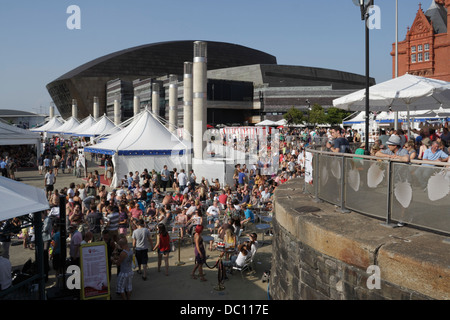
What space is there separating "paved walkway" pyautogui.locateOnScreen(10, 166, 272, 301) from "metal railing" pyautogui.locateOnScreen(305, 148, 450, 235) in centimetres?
295

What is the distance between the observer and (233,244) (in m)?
8.81

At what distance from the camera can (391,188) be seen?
4.82 meters

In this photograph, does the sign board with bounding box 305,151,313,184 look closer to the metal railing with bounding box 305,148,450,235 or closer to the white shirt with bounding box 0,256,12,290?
the metal railing with bounding box 305,148,450,235

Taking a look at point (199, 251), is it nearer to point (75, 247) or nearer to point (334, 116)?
point (75, 247)

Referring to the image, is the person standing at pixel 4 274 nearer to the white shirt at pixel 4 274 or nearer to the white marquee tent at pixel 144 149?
the white shirt at pixel 4 274

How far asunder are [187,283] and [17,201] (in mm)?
4123

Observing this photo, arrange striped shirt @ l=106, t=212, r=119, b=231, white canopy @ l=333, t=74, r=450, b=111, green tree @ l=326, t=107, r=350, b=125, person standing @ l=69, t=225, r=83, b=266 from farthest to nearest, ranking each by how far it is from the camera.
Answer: green tree @ l=326, t=107, r=350, b=125, striped shirt @ l=106, t=212, r=119, b=231, person standing @ l=69, t=225, r=83, b=266, white canopy @ l=333, t=74, r=450, b=111

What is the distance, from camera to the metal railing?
14.2 ft

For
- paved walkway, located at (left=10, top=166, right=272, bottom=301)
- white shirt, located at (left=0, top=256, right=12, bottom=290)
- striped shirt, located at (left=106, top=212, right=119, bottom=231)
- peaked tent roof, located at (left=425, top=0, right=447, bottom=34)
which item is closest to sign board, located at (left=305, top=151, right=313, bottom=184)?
paved walkway, located at (left=10, top=166, right=272, bottom=301)

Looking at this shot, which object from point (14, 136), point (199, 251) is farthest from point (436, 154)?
point (14, 136)

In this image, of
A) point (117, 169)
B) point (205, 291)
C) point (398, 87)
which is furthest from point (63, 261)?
point (117, 169)

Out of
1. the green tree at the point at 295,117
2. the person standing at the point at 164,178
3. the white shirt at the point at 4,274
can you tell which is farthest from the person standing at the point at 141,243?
the green tree at the point at 295,117

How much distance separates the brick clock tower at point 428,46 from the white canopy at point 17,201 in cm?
5246
